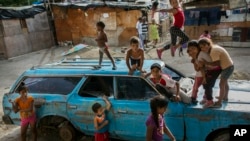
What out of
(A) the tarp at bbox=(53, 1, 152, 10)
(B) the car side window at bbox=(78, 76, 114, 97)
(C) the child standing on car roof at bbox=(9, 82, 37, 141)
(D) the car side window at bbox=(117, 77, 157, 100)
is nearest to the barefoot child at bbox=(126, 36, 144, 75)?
(D) the car side window at bbox=(117, 77, 157, 100)

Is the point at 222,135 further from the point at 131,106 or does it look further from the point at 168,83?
the point at 131,106

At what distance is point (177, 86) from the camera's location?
14.6 feet

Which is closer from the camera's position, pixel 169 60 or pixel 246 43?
pixel 169 60

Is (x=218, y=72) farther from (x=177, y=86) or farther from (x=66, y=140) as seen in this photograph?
(x=66, y=140)

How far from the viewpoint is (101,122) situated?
4.71 m

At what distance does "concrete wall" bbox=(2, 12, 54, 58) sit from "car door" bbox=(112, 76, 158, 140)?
→ 1328 centimetres

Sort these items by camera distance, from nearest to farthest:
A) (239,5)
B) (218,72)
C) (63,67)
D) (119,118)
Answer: (218,72) → (119,118) → (63,67) → (239,5)

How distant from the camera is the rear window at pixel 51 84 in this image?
5391 mm

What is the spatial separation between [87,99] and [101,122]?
611mm

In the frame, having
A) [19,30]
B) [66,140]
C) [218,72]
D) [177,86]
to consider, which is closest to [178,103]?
[177,86]

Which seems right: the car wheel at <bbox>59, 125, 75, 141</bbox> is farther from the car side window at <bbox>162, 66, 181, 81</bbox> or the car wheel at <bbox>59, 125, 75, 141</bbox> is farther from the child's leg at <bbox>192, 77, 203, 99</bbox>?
the child's leg at <bbox>192, 77, 203, 99</bbox>

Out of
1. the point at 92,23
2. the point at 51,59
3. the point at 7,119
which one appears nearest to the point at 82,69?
the point at 7,119

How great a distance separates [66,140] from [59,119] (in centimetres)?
44

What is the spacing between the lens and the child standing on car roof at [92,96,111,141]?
461 cm
